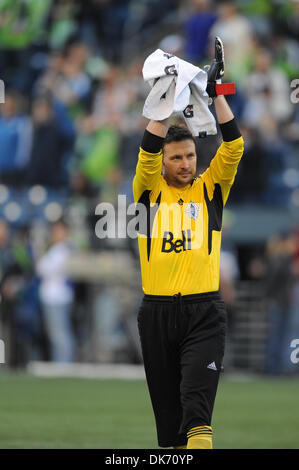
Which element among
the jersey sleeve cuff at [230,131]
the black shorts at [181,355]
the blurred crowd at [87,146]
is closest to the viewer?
the black shorts at [181,355]

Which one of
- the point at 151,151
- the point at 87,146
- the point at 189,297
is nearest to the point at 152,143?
the point at 151,151

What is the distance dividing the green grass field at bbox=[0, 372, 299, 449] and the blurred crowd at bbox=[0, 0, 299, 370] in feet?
4.64

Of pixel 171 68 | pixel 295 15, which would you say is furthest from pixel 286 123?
pixel 171 68

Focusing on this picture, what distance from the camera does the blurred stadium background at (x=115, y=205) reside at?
1738 centimetres

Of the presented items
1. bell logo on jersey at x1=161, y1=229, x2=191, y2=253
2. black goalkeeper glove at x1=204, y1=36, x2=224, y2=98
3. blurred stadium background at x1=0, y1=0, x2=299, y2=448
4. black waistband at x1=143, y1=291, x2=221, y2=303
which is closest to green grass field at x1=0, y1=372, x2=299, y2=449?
blurred stadium background at x1=0, y1=0, x2=299, y2=448

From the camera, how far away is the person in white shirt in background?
17312 millimetres

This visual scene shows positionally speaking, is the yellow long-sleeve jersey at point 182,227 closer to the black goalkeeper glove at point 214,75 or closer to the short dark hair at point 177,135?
the short dark hair at point 177,135

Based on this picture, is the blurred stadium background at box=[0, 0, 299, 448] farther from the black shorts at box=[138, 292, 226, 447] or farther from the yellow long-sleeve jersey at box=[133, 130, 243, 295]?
the yellow long-sleeve jersey at box=[133, 130, 243, 295]

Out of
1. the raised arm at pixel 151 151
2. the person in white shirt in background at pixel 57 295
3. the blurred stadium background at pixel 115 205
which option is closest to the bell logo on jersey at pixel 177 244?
the raised arm at pixel 151 151

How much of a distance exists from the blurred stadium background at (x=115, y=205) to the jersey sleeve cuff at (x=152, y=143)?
942 centimetres

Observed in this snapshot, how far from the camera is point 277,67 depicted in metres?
18.8

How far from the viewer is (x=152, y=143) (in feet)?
21.9

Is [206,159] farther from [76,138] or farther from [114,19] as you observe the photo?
[114,19]
